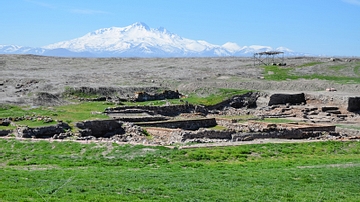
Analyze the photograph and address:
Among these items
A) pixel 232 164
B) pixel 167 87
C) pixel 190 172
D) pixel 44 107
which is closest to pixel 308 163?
pixel 232 164

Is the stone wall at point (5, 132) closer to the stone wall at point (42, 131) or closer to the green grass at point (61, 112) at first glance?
the stone wall at point (42, 131)

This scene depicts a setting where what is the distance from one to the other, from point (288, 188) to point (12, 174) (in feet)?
29.4

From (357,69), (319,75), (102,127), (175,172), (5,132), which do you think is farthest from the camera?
(357,69)

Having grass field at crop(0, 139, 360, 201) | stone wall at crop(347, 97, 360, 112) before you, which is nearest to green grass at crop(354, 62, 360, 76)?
stone wall at crop(347, 97, 360, 112)

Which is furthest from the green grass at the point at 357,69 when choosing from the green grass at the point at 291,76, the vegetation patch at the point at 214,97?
the vegetation patch at the point at 214,97

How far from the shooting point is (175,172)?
56.4 feet

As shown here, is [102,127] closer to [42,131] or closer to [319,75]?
[42,131]

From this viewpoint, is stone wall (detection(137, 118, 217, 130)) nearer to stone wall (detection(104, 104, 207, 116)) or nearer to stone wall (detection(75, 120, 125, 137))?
stone wall (detection(75, 120, 125, 137))

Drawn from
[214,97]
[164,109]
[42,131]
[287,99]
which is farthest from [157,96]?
[42,131]

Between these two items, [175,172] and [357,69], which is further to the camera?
[357,69]

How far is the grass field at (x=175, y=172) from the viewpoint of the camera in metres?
12.9

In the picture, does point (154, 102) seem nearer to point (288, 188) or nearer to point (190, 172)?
point (190, 172)

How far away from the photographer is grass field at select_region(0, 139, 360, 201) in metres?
12.9

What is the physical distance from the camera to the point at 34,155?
20.9 m
